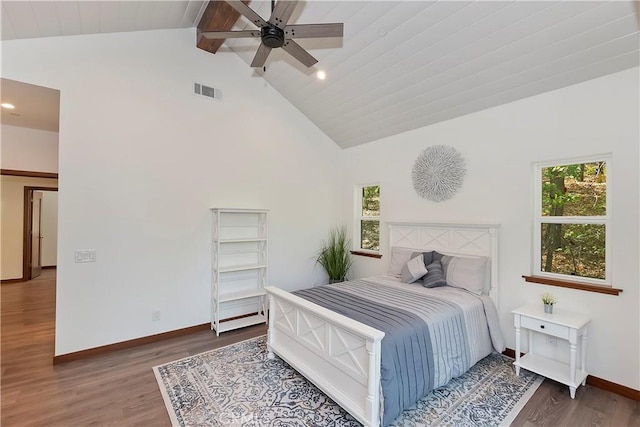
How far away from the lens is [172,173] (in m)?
3.51

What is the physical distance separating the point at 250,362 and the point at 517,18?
391 centimetres

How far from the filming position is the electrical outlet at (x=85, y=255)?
9.57 feet

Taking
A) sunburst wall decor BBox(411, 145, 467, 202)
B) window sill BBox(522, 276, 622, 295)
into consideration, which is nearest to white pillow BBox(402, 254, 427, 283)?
sunburst wall decor BBox(411, 145, 467, 202)

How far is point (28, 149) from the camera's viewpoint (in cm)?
401

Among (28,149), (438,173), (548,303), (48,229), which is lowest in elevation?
(548,303)

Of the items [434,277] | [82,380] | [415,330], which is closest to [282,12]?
[415,330]

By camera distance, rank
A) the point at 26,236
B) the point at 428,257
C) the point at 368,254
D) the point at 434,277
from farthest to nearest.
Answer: the point at 26,236 → the point at 368,254 → the point at 428,257 → the point at 434,277

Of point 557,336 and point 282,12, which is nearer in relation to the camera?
point 282,12

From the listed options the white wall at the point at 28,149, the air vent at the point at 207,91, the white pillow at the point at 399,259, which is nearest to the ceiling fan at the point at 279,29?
the air vent at the point at 207,91

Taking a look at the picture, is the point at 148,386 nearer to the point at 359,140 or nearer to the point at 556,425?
the point at 556,425

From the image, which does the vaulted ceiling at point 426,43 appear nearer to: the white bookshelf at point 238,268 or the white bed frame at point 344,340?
the white bed frame at point 344,340

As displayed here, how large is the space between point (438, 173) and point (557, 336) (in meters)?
2.07

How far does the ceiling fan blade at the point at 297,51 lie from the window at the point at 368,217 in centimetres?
252

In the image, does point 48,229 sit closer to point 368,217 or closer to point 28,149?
point 28,149
